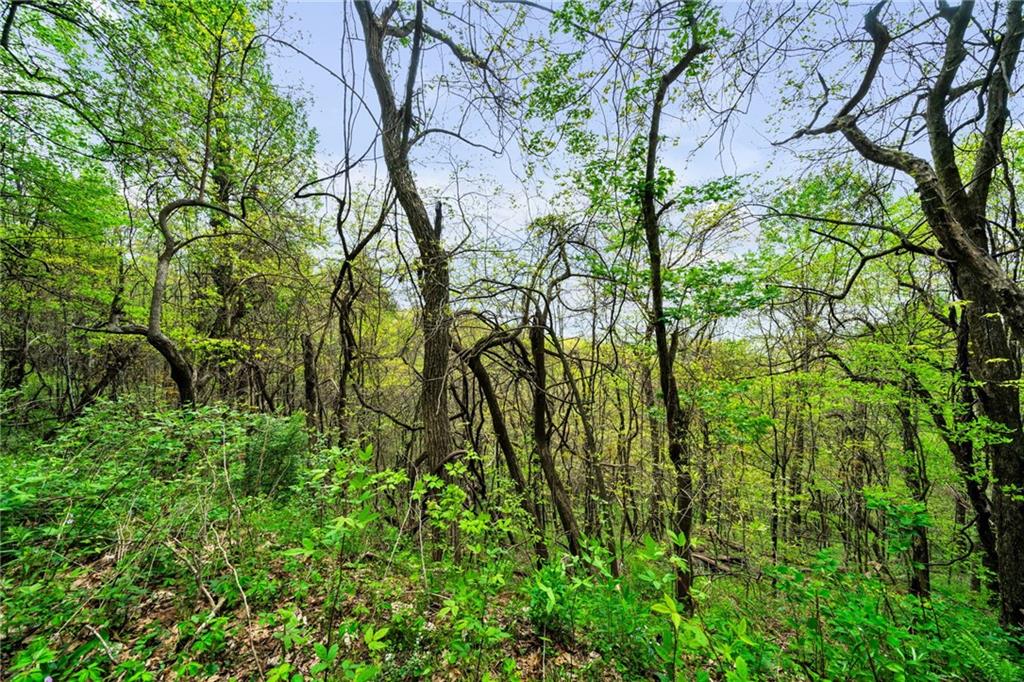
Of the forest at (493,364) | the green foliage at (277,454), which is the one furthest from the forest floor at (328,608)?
the green foliage at (277,454)

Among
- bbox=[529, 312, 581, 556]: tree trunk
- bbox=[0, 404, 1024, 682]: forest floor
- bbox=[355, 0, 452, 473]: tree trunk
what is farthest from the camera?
bbox=[529, 312, 581, 556]: tree trunk

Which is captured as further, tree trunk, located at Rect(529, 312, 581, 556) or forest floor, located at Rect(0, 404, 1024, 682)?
tree trunk, located at Rect(529, 312, 581, 556)

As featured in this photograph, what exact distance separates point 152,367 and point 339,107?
13.2 meters

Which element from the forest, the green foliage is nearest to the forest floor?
the forest

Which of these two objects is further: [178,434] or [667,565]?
[667,565]

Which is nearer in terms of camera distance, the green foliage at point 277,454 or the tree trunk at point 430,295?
the tree trunk at point 430,295

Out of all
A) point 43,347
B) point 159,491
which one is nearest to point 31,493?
point 159,491

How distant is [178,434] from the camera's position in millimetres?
3639

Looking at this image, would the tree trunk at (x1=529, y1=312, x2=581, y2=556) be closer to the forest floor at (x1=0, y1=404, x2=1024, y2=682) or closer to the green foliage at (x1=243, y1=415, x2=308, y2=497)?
the forest floor at (x1=0, y1=404, x2=1024, y2=682)

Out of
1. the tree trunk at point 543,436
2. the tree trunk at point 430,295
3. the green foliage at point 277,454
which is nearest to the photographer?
the tree trunk at point 430,295

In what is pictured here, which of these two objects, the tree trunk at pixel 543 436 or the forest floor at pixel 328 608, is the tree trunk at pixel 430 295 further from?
the forest floor at pixel 328 608

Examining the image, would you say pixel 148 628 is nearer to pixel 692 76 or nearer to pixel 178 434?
pixel 178 434

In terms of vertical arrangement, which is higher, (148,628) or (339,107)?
(339,107)

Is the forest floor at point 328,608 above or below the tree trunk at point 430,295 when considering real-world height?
A: below
